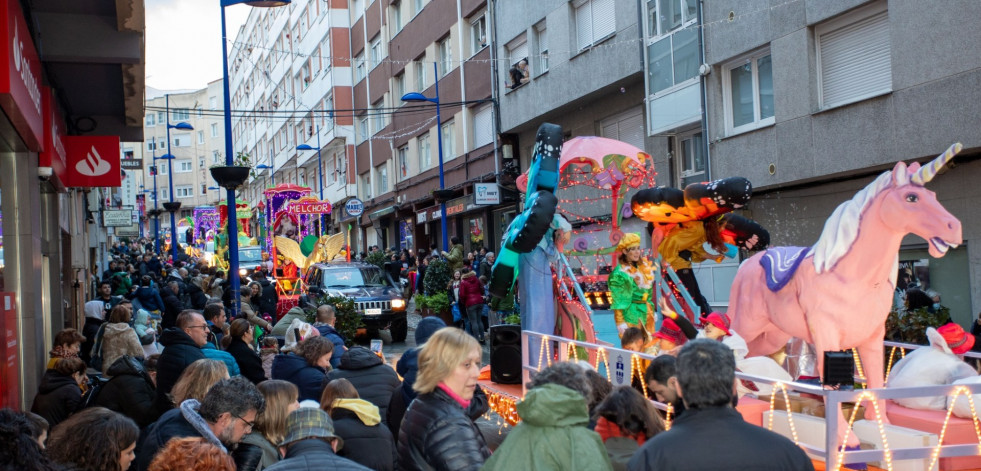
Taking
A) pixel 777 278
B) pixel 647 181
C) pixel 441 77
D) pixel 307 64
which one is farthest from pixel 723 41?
pixel 307 64

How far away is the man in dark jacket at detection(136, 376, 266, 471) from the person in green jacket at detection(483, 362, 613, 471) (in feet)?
5.27

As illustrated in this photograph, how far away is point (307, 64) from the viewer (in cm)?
5175

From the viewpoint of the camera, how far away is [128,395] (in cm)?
678

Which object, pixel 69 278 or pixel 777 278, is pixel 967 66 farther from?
pixel 69 278

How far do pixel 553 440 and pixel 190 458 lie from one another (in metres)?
1.46

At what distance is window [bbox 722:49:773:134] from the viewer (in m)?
17.1

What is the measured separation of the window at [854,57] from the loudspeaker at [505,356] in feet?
24.0

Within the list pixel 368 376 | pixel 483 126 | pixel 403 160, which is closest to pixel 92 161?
pixel 368 376

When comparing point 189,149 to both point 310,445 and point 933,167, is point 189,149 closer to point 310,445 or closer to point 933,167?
point 933,167

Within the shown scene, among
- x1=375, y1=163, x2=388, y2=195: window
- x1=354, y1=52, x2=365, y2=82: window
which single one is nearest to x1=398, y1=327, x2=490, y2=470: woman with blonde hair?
x1=375, y1=163, x2=388, y2=195: window

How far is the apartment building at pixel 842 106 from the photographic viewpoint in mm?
12914

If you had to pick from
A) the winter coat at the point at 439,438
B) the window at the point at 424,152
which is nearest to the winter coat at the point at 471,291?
the winter coat at the point at 439,438

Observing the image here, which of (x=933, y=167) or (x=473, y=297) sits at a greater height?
(x=933, y=167)

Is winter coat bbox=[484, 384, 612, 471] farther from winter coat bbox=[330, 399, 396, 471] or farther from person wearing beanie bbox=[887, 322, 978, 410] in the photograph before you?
person wearing beanie bbox=[887, 322, 978, 410]
